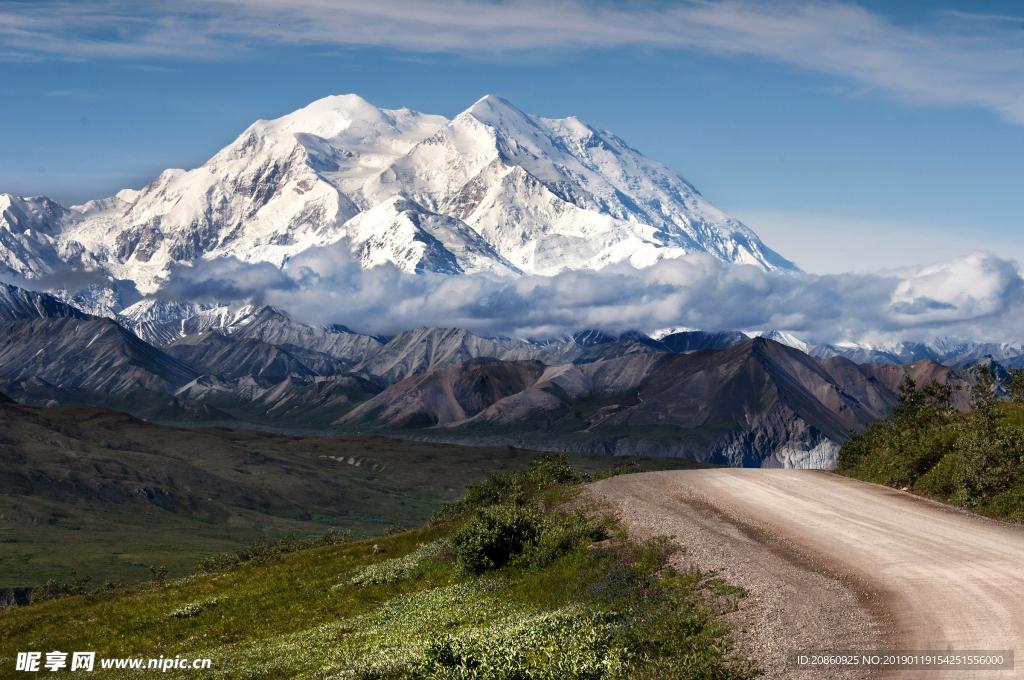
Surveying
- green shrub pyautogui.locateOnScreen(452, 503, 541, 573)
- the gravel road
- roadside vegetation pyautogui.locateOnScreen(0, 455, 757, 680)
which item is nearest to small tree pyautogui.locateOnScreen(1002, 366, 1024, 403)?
the gravel road

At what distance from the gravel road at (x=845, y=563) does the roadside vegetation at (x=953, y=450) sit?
114 cm

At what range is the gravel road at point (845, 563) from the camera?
16.1m

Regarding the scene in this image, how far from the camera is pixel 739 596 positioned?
61.3 feet

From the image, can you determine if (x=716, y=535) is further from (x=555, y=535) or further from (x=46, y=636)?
(x=46, y=636)

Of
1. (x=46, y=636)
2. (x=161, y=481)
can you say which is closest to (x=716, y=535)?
(x=46, y=636)

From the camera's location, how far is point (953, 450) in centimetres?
3297

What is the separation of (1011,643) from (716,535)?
9710 millimetres

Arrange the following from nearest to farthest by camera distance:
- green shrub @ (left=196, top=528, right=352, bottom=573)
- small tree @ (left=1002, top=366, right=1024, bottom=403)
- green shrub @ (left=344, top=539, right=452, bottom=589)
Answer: green shrub @ (left=344, top=539, right=452, bottom=589) → green shrub @ (left=196, top=528, right=352, bottom=573) → small tree @ (left=1002, top=366, right=1024, bottom=403)

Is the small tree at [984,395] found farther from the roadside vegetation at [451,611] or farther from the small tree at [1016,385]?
the roadside vegetation at [451,611]

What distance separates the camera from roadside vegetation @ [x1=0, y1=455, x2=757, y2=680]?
16344 mm

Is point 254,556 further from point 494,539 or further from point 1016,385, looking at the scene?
point 1016,385

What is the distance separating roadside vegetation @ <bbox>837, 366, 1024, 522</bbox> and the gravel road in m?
1.14

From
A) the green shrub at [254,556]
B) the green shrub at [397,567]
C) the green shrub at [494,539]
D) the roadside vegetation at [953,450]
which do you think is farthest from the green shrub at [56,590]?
the roadside vegetation at [953,450]

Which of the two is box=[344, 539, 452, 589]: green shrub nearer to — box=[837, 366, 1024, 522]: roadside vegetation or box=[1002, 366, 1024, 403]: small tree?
box=[837, 366, 1024, 522]: roadside vegetation
